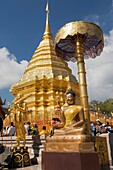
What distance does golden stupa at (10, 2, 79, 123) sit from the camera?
1768cm

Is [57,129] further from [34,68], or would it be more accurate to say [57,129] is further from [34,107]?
[34,68]

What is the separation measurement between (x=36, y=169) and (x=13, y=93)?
16.2 m

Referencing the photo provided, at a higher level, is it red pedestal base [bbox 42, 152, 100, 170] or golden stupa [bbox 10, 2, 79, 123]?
golden stupa [bbox 10, 2, 79, 123]

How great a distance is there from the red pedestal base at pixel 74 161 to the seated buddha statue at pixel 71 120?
487mm

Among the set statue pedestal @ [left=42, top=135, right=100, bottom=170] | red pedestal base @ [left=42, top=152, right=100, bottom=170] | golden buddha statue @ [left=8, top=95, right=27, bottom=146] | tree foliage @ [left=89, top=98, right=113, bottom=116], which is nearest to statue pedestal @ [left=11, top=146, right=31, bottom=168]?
golden buddha statue @ [left=8, top=95, right=27, bottom=146]

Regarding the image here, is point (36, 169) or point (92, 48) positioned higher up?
point (92, 48)

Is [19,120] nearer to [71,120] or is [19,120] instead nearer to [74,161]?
[71,120]

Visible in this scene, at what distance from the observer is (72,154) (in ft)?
13.0

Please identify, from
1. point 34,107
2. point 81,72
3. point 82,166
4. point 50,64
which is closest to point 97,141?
point 82,166

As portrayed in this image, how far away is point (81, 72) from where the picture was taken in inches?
298

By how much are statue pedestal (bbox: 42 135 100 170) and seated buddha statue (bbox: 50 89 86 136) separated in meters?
0.15

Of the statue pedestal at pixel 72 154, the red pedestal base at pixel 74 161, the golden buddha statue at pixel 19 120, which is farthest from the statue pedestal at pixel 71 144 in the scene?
the golden buddha statue at pixel 19 120

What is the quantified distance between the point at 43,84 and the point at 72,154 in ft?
50.2

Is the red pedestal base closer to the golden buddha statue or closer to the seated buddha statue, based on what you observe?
the seated buddha statue
